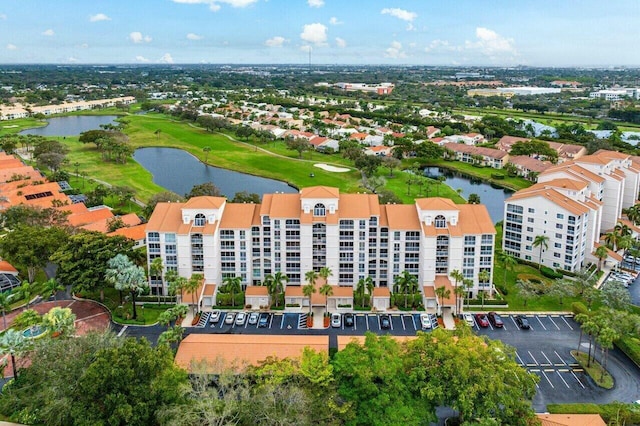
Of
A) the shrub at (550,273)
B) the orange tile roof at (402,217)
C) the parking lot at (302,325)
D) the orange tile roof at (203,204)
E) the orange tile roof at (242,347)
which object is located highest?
the orange tile roof at (203,204)

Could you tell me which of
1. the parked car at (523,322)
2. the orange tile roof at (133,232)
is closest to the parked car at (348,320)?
the parked car at (523,322)

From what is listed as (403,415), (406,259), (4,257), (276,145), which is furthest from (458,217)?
(276,145)

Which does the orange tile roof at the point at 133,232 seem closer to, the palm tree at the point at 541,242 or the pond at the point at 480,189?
the palm tree at the point at 541,242

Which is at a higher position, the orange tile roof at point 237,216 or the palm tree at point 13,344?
the orange tile roof at point 237,216

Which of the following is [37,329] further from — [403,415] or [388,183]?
[388,183]

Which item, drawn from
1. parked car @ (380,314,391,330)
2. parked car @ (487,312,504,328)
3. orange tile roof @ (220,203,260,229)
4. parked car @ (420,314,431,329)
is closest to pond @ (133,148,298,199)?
orange tile roof @ (220,203,260,229)
